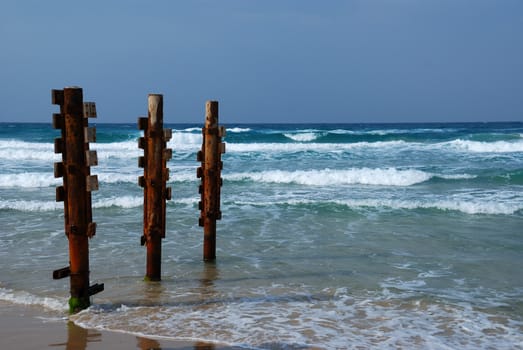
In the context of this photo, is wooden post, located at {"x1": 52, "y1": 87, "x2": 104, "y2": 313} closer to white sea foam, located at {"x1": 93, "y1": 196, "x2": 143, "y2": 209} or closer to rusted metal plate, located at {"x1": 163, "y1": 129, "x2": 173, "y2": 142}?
rusted metal plate, located at {"x1": 163, "y1": 129, "x2": 173, "y2": 142}

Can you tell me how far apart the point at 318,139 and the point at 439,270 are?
3839 centimetres

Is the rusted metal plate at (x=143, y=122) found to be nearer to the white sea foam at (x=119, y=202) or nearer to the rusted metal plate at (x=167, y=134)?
the rusted metal plate at (x=167, y=134)

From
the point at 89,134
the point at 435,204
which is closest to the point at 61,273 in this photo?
the point at 89,134

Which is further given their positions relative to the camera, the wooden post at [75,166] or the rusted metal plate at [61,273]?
the rusted metal plate at [61,273]

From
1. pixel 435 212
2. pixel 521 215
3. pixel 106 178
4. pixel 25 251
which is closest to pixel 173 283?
pixel 25 251

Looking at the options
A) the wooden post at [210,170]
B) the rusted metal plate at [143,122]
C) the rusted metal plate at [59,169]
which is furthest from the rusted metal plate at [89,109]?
the wooden post at [210,170]

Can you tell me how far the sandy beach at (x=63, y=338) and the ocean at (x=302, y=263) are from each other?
183 millimetres

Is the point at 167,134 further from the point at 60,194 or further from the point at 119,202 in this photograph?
the point at 119,202

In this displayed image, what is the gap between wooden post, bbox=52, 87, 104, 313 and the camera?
5.82 metres

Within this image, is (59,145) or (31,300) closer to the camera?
(59,145)

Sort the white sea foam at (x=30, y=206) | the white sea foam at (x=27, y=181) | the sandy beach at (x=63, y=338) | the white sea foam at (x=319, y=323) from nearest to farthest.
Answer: the sandy beach at (x=63, y=338), the white sea foam at (x=319, y=323), the white sea foam at (x=30, y=206), the white sea foam at (x=27, y=181)

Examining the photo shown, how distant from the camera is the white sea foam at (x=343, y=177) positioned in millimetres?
19844

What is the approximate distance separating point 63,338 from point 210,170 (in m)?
3.43

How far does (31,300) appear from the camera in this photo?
22.5 feet
